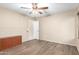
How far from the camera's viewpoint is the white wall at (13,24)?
69.4 inches

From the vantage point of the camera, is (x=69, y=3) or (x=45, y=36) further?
(x=45, y=36)

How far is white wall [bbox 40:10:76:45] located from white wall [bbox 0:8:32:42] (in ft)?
0.82

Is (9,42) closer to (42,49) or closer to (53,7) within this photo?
(42,49)

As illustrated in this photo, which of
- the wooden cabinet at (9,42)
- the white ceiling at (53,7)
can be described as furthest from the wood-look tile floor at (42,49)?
the white ceiling at (53,7)

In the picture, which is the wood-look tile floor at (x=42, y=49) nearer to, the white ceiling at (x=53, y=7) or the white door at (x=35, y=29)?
the white door at (x=35, y=29)

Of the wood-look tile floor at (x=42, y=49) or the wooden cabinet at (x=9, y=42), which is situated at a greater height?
the wooden cabinet at (x=9, y=42)

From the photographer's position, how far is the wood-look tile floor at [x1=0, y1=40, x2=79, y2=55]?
177 centimetres

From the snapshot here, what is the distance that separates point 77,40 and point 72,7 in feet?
1.67

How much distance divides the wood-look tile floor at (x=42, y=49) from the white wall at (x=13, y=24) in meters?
0.15
